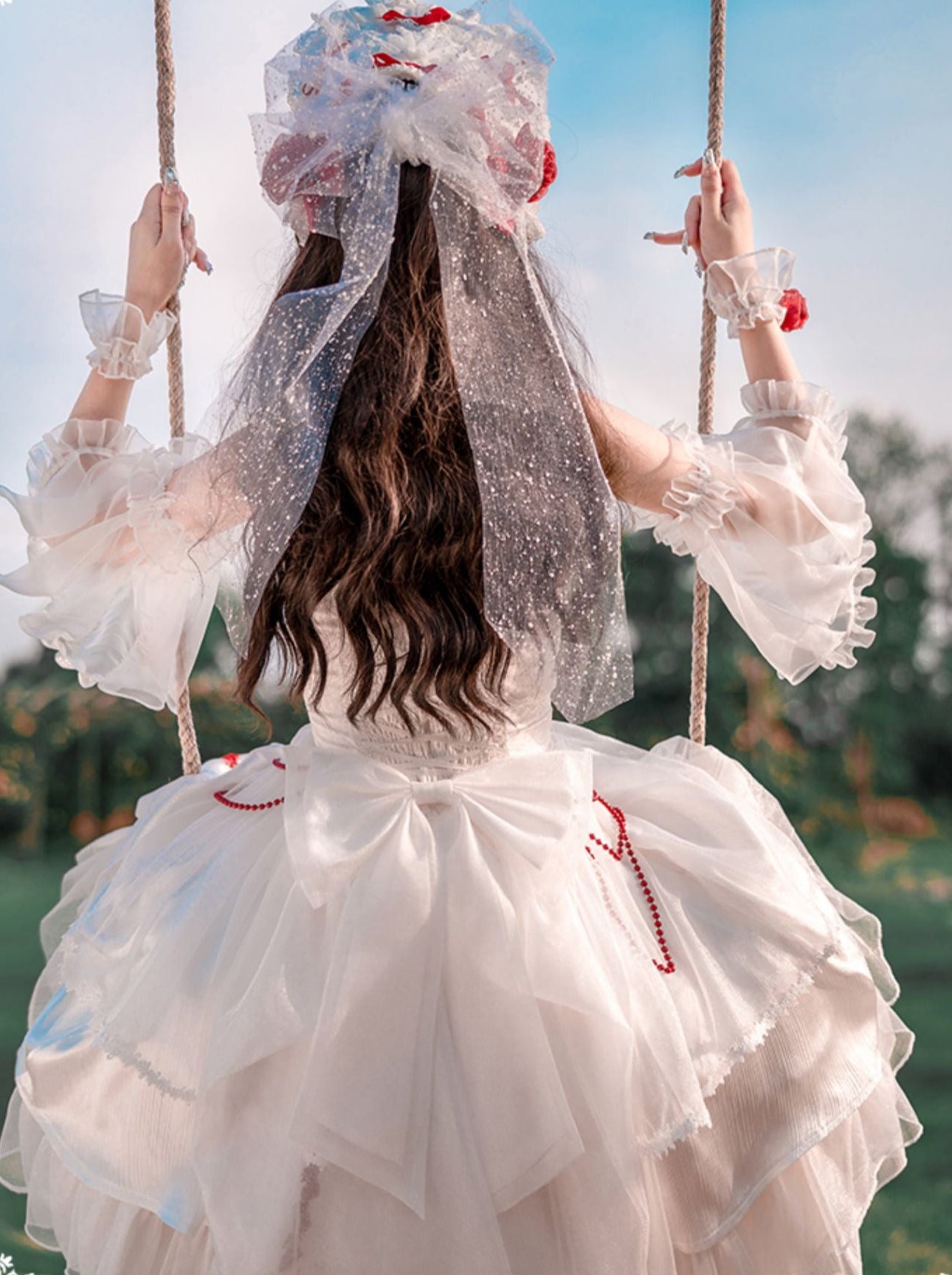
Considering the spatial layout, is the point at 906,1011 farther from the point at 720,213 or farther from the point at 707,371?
the point at 720,213

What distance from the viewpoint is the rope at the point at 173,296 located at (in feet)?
3.62

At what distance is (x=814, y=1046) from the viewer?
882 mm

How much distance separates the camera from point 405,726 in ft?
3.17

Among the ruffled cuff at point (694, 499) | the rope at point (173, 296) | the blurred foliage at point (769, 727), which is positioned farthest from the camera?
the blurred foliage at point (769, 727)

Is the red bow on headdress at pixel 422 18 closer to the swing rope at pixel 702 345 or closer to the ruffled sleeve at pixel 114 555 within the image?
the swing rope at pixel 702 345

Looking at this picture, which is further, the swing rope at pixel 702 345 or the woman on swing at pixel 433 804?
the swing rope at pixel 702 345

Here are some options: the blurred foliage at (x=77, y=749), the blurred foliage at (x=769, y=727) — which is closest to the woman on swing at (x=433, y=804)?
the blurred foliage at (x=769, y=727)

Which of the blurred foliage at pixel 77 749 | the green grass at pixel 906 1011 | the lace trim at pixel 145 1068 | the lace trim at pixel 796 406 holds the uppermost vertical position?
the lace trim at pixel 796 406

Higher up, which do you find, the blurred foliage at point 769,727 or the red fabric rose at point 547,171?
the red fabric rose at point 547,171

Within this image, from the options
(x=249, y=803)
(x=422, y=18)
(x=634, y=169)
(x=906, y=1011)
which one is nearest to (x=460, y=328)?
(x=422, y=18)

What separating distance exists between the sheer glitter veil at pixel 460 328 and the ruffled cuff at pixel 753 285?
0.19 metres

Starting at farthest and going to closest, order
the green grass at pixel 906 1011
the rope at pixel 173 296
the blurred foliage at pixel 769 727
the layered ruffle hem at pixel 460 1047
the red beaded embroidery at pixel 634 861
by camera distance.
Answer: the blurred foliage at pixel 769 727
the green grass at pixel 906 1011
the rope at pixel 173 296
the red beaded embroidery at pixel 634 861
the layered ruffle hem at pixel 460 1047

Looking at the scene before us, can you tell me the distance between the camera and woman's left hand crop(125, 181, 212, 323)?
1.07 meters

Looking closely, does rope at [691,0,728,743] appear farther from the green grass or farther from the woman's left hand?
the green grass
